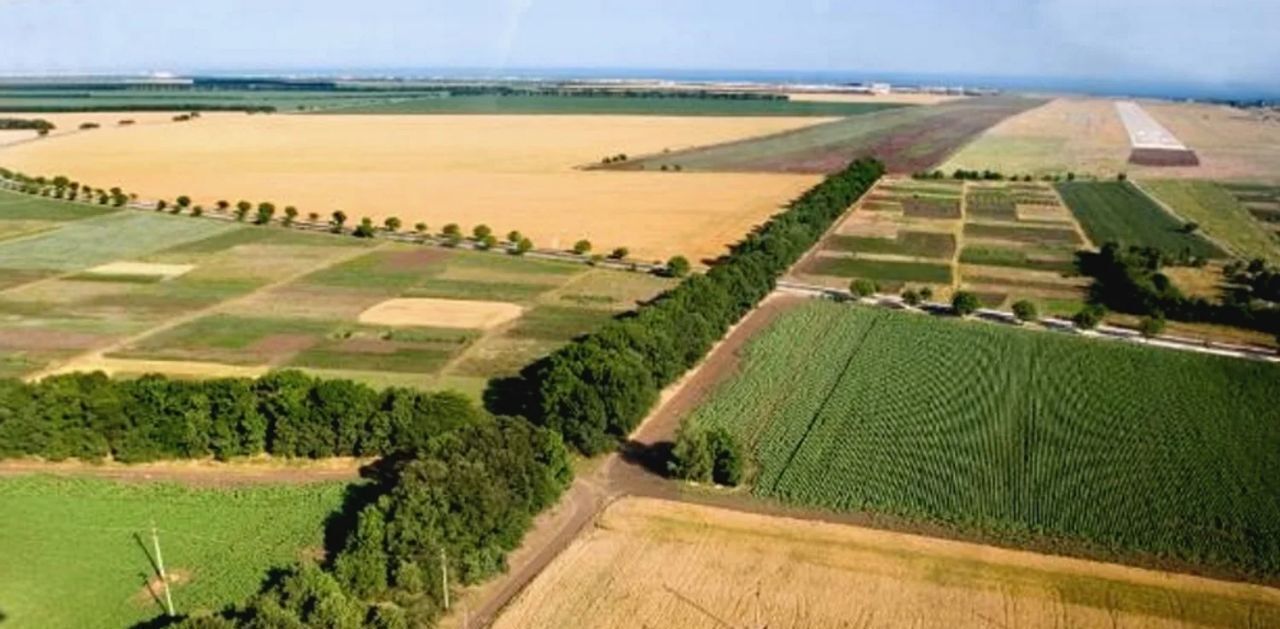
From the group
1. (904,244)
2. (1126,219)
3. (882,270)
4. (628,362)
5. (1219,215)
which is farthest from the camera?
(1219,215)

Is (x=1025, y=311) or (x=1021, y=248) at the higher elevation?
(x=1025, y=311)

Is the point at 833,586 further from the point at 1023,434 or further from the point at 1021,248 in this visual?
the point at 1021,248

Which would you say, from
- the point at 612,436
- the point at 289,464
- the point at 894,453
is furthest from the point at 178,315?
the point at 894,453

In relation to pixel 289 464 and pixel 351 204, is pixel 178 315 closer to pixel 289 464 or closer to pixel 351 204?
pixel 289 464

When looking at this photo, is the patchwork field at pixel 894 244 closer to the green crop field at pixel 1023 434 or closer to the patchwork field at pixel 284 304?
the green crop field at pixel 1023 434

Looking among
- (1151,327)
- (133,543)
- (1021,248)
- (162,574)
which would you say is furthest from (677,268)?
(162,574)

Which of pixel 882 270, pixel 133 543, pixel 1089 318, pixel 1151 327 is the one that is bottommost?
pixel 133 543

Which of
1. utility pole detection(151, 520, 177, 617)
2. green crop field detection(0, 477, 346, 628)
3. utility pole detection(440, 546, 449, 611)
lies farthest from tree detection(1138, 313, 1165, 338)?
utility pole detection(151, 520, 177, 617)
